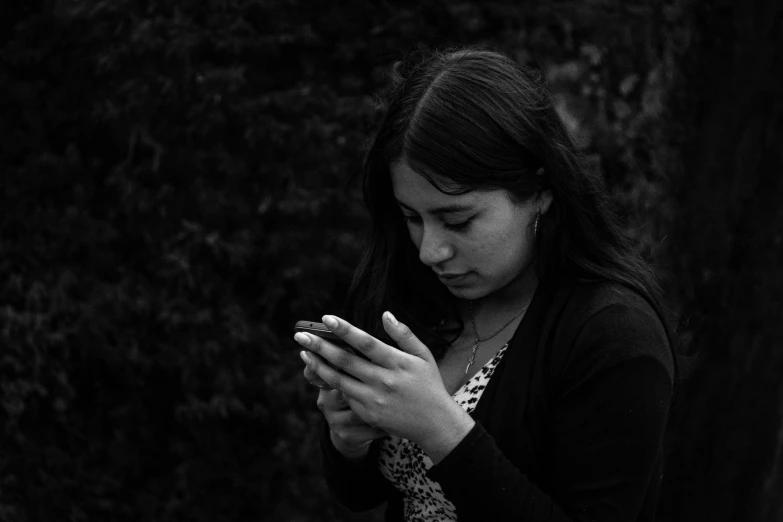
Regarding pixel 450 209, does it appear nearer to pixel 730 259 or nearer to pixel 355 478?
pixel 355 478

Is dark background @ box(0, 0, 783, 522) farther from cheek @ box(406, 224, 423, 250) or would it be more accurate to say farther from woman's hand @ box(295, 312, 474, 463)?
woman's hand @ box(295, 312, 474, 463)

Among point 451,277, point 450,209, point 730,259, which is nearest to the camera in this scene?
point 450,209

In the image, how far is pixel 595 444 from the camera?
1705 millimetres

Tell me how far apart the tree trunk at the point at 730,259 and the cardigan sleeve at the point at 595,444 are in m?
2.24

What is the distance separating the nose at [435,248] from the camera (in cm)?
193

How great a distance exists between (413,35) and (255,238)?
1008mm

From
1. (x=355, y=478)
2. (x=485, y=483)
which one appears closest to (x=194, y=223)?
(x=355, y=478)

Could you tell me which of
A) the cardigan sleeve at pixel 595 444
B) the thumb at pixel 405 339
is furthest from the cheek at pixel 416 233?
the cardigan sleeve at pixel 595 444

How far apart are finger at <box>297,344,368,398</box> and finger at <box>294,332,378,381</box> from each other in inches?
0.9

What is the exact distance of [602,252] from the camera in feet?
6.42

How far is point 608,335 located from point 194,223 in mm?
2095

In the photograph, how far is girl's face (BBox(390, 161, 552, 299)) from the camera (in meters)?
1.88

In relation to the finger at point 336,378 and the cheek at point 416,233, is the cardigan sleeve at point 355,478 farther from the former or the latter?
the cheek at point 416,233

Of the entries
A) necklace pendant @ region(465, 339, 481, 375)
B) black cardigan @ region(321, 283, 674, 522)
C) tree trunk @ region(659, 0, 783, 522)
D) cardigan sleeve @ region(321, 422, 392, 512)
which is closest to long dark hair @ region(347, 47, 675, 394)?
black cardigan @ region(321, 283, 674, 522)
